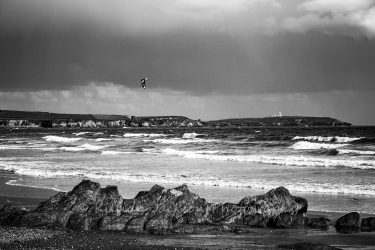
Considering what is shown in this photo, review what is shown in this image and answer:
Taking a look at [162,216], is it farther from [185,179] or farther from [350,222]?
[185,179]

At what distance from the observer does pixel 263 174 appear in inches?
1109

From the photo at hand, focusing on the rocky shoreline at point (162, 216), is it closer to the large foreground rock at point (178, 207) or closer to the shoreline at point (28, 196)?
the large foreground rock at point (178, 207)

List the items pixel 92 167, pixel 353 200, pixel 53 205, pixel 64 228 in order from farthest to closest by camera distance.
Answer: pixel 92 167
pixel 353 200
pixel 53 205
pixel 64 228

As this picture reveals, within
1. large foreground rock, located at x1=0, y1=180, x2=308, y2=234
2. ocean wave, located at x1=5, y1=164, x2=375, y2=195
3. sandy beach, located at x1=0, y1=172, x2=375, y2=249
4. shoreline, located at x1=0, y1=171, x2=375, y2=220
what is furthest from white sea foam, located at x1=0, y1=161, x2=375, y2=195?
sandy beach, located at x1=0, y1=172, x2=375, y2=249

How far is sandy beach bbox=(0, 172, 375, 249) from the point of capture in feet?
37.6

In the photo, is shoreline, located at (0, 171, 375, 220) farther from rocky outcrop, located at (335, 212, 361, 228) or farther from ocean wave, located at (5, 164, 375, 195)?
ocean wave, located at (5, 164, 375, 195)

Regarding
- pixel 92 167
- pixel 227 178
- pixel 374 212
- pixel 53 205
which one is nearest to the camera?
pixel 53 205

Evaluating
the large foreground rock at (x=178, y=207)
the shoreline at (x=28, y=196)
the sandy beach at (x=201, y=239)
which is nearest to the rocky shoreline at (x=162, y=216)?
the large foreground rock at (x=178, y=207)

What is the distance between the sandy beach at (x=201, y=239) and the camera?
11461 mm

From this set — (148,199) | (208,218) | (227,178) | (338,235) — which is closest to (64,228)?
(148,199)

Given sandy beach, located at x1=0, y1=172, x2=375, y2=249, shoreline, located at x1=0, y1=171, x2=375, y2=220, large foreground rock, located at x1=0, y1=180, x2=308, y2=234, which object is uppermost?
large foreground rock, located at x1=0, y1=180, x2=308, y2=234

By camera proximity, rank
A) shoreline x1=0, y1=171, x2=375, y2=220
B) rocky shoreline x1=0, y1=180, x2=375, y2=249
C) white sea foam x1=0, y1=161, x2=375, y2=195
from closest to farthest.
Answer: rocky shoreline x1=0, y1=180, x2=375, y2=249
shoreline x1=0, y1=171, x2=375, y2=220
white sea foam x1=0, y1=161, x2=375, y2=195

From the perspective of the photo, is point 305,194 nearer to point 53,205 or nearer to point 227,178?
point 227,178

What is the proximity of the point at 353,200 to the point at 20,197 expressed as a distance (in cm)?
1331
